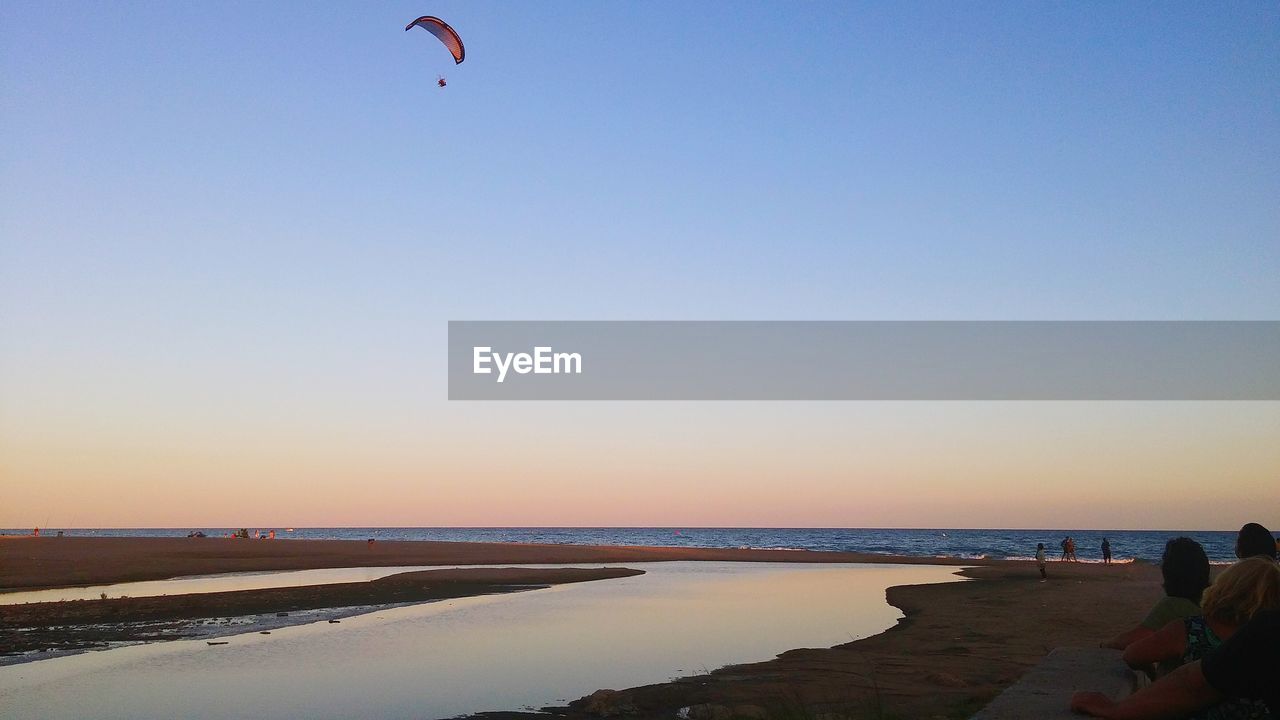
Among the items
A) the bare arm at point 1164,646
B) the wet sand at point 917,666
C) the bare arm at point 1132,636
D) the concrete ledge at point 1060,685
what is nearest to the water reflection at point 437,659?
the wet sand at point 917,666

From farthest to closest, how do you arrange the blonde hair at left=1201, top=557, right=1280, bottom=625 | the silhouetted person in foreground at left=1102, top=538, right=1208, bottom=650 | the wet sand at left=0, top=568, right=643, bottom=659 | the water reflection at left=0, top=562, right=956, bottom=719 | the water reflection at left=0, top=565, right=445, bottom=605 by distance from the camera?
the water reflection at left=0, top=565, right=445, bottom=605 < the wet sand at left=0, top=568, right=643, bottom=659 < the water reflection at left=0, top=562, right=956, bottom=719 < the silhouetted person in foreground at left=1102, top=538, right=1208, bottom=650 < the blonde hair at left=1201, top=557, right=1280, bottom=625

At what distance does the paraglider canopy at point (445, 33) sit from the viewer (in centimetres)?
3014

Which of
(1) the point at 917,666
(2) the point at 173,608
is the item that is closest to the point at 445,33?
(2) the point at 173,608

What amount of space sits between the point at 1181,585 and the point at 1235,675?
279cm

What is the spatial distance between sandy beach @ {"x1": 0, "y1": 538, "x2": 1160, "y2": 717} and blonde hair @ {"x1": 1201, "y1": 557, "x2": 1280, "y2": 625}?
5270 mm

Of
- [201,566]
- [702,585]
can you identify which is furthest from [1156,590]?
[201,566]

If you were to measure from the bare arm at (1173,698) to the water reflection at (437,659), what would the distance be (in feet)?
30.5

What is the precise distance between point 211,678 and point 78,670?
7.80 feet

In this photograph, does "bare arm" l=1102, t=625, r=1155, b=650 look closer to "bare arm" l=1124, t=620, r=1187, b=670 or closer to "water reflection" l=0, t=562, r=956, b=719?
"bare arm" l=1124, t=620, r=1187, b=670

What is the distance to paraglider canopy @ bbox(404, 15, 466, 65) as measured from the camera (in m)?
30.1

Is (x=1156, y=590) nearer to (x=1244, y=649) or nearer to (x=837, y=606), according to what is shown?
(x=837, y=606)

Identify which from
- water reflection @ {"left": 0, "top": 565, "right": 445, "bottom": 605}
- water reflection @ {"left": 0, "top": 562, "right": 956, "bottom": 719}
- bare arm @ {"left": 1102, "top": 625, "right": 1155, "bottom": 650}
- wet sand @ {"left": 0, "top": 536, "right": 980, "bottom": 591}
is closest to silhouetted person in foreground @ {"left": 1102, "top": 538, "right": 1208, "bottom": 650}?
bare arm @ {"left": 1102, "top": 625, "right": 1155, "bottom": 650}

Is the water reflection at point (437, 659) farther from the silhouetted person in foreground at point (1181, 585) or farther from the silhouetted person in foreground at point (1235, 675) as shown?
the silhouetted person in foreground at point (1235, 675)

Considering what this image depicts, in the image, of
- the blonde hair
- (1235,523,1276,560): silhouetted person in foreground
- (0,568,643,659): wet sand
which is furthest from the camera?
(0,568,643,659): wet sand
